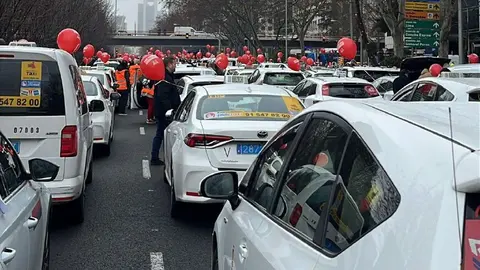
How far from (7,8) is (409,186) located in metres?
21.9

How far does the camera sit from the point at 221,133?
7.44 m

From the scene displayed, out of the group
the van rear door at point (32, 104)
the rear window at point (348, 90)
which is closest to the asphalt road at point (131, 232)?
the van rear door at point (32, 104)

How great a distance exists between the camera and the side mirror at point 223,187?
4043 millimetres

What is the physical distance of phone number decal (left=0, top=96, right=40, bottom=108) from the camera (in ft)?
22.9

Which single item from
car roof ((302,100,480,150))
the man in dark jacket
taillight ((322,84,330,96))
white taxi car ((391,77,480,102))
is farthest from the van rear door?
taillight ((322,84,330,96))

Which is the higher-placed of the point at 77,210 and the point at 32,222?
the point at 32,222

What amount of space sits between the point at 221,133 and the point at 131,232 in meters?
1.43

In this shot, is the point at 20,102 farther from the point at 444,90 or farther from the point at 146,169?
the point at 444,90

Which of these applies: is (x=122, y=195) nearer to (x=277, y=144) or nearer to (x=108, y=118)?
(x=108, y=118)

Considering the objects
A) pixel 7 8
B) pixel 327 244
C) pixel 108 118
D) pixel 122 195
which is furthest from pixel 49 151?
pixel 7 8

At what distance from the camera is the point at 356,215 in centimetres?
239

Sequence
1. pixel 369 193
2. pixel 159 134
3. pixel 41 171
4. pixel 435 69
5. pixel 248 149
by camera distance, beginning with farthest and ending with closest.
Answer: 1. pixel 435 69
2. pixel 159 134
3. pixel 248 149
4. pixel 41 171
5. pixel 369 193

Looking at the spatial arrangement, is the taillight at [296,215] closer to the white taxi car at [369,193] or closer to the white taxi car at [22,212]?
the white taxi car at [369,193]

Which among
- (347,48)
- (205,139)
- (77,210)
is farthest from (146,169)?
(347,48)
